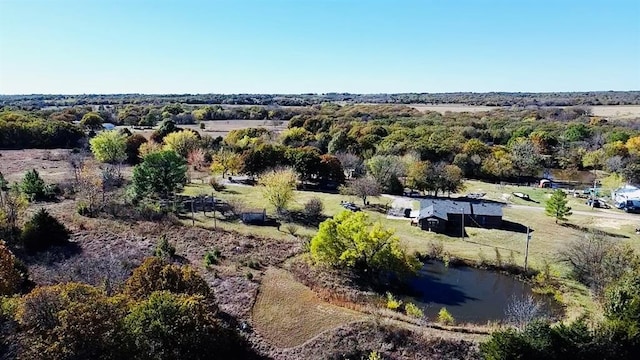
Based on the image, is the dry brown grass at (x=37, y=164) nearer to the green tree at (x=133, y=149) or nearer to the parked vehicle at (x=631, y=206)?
the green tree at (x=133, y=149)

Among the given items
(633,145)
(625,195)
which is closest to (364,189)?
(625,195)

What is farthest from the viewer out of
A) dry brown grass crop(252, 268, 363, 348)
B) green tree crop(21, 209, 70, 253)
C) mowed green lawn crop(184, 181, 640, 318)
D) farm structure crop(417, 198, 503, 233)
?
farm structure crop(417, 198, 503, 233)

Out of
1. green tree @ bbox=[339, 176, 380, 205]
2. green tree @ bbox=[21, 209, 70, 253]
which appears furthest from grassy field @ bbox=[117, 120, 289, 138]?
green tree @ bbox=[21, 209, 70, 253]

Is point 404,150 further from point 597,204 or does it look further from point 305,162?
point 597,204

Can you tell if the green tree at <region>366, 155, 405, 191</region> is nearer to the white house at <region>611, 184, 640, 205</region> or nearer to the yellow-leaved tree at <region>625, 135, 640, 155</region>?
the white house at <region>611, 184, 640, 205</region>

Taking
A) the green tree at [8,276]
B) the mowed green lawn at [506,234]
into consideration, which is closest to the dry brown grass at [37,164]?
the mowed green lawn at [506,234]

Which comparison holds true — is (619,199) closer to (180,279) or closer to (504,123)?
(180,279)
